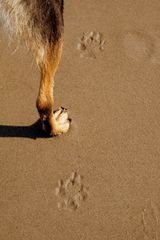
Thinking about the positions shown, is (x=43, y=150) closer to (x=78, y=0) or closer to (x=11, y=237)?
(x=11, y=237)

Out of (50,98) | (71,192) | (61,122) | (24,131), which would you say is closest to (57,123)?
(61,122)

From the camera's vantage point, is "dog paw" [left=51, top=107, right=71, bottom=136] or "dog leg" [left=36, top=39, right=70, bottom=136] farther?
"dog paw" [left=51, top=107, right=71, bottom=136]

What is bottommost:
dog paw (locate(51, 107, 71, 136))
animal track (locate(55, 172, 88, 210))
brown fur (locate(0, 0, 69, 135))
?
animal track (locate(55, 172, 88, 210))

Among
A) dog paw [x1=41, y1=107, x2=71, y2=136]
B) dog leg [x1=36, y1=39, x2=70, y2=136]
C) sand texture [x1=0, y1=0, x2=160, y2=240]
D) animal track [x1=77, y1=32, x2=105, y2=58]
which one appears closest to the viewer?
dog leg [x1=36, y1=39, x2=70, y2=136]

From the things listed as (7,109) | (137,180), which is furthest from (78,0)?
(137,180)

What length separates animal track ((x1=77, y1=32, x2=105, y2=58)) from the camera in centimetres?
412

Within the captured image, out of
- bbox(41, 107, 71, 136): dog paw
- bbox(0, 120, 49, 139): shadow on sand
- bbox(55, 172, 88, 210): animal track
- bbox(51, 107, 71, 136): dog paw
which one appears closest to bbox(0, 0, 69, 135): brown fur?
bbox(41, 107, 71, 136): dog paw

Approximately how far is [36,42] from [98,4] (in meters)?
2.01

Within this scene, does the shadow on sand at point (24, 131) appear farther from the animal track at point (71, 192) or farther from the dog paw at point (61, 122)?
the animal track at point (71, 192)

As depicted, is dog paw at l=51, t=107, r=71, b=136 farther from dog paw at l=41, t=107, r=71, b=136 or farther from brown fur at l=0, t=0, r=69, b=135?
brown fur at l=0, t=0, r=69, b=135

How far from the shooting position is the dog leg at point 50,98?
2.84 m

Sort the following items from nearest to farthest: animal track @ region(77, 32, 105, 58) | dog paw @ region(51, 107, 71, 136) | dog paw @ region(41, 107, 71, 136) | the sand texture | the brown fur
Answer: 1. the brown fur
2. the sand texture
3. dog paw @ region(41, 107, 71, 136)
4. dog paw @ region(51, 107, 71, 136)
5. animal track @ region(77, 32, 105, 58)

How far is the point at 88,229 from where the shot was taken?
3.12 m

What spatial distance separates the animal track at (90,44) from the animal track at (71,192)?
1.32m
